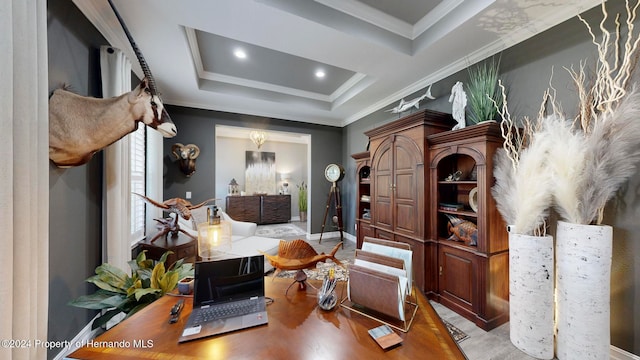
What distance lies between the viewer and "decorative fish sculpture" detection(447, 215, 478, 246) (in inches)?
85.6

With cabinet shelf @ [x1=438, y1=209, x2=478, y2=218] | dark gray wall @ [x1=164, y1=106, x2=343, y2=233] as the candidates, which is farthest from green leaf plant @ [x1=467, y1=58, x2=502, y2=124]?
dark gray wall @ [x1=164, y1=106, x2=343, y2=233]

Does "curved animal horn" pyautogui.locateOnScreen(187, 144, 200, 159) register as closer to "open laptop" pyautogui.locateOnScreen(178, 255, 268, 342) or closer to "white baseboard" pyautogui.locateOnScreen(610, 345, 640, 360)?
"open laptop" pyautogui.locateOnScreen(178, 255, 268, 342)

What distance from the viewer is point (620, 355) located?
1.60 meters

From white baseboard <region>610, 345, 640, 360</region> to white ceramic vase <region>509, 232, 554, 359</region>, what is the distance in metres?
0.40

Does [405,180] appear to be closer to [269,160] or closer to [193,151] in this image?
[193,151]

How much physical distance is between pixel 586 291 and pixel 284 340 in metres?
2.05

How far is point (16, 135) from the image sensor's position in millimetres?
965

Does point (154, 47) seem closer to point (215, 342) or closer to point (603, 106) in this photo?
point (215, 342)

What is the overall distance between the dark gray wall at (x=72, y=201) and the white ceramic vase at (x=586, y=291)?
3.45 m

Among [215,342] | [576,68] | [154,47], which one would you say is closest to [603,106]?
[576,68]

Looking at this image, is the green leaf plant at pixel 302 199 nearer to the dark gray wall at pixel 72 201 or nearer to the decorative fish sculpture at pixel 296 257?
the dark gray wall at pixel 72 201

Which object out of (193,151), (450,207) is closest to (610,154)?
(450,207)

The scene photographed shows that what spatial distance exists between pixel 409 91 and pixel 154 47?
3.29 m

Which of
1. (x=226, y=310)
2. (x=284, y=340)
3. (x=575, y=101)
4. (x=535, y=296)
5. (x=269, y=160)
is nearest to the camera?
(x=284, y=340)
